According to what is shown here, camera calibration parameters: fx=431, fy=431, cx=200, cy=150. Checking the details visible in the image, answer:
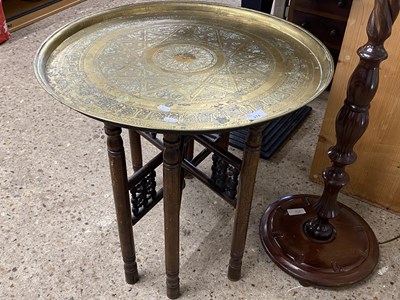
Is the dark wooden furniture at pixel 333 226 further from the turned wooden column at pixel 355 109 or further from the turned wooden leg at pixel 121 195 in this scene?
the turned wooden leg at pixel 121 195

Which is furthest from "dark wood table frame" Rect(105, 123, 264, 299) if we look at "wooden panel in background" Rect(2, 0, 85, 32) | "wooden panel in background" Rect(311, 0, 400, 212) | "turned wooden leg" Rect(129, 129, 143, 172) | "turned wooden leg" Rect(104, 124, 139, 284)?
"wooden panel in background" Rect(2, 0, 85, 32)

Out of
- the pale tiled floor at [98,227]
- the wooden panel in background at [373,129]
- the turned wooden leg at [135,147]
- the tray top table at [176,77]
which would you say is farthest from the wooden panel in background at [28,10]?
the wooden panel in background at [373,129]

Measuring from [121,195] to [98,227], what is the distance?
0.47m

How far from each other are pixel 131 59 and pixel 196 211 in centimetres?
Result: 72

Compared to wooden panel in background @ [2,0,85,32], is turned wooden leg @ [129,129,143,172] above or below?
above

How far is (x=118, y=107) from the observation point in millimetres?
952

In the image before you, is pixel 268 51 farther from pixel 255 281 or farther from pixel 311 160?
pixel 311 160

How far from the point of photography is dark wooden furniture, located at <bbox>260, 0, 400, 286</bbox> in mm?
1183

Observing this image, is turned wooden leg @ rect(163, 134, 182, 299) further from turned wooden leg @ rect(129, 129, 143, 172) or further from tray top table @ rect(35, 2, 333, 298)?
turned wooden leg @ rect(129, 129, 143, 172)

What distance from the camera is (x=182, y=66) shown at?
1.12 m

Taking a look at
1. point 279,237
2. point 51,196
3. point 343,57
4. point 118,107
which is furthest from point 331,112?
point 51,196

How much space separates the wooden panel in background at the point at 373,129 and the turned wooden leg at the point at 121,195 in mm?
870

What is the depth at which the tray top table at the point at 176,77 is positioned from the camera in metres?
0.95

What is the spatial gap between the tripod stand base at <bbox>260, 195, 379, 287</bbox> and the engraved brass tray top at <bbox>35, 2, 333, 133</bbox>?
646 mm
